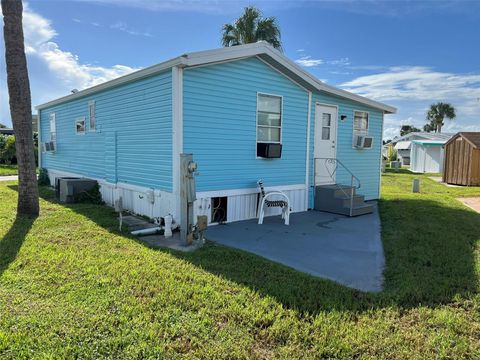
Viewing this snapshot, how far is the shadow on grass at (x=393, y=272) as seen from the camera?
3477mm

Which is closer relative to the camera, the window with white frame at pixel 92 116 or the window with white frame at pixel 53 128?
the window with white frame at pixel 92 116

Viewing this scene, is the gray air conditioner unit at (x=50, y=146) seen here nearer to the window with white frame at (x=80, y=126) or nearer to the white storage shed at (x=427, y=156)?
the window with white frame at (x=80, y=126)

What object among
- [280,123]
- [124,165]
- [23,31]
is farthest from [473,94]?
[23,31]

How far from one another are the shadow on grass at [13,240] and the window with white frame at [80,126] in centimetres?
391

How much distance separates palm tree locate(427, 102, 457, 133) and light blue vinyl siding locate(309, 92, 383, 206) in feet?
129

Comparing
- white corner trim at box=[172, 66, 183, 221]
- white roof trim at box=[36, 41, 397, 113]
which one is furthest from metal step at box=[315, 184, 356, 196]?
white corner trim at box=[172, 66, 183, 221]

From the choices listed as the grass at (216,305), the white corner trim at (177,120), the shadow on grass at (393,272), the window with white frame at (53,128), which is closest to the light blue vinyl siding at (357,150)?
the shadow on grass at (393,272)

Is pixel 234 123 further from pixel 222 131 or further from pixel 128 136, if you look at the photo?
pixel 128 136

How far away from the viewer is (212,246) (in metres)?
5.29

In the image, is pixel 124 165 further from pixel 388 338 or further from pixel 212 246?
pixel 388 338

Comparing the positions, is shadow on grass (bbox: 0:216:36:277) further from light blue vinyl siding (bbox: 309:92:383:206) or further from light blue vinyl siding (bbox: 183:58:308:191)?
light blue vinyl siding (bbox: 309:92:383:206)

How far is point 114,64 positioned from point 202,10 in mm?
4380

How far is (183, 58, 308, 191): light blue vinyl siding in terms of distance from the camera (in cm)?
636

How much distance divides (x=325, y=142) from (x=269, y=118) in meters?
2.19
